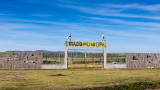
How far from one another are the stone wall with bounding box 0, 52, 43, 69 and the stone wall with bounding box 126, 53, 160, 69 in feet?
39.5

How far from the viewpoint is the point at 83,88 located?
481 inches

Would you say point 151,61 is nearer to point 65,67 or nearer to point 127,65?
point 127,65

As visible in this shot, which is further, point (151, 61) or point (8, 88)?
point (151, 61)

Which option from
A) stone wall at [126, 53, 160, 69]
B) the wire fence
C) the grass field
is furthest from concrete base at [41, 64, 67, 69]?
the grass field

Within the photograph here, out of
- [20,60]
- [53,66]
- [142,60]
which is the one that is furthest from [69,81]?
[142,60]

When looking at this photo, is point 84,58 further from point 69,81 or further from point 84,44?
point 69,81

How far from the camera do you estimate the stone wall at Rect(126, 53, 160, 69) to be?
30.4 m

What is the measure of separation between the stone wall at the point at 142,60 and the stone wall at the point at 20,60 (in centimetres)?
1203

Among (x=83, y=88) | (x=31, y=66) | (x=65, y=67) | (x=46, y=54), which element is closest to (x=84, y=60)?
(x=65, y=67)

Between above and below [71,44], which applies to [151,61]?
below

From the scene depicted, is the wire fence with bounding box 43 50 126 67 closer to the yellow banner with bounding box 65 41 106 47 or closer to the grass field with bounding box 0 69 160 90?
the yellow banner with bounding box 65 41 106 47

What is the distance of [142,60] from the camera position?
30594mm

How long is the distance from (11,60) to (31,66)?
2.58m

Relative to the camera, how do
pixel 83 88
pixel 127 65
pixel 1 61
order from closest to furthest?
pixel 83 88 → pixel 1 61 → pixel 127 65
